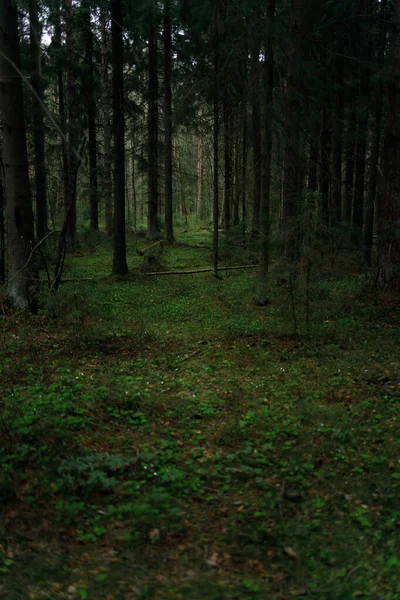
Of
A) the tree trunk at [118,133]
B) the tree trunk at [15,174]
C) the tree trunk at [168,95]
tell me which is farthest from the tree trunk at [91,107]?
the tree trunk at [15,174]

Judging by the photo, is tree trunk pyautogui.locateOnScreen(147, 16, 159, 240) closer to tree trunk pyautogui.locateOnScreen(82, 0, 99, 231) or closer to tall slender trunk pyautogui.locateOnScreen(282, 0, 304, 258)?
tree trunk pyautogui.locateOnScreen(82, 0, 99, 231)

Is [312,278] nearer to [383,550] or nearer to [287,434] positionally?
[287,434]

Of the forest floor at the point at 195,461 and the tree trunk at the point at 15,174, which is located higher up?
the tree trunk at the point at 15,174

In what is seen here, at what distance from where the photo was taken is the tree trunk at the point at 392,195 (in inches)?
430

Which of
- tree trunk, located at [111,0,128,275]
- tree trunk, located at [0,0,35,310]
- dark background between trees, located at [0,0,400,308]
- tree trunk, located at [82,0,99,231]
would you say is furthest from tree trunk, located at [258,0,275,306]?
tree trunk, located at [82,0,99,231]

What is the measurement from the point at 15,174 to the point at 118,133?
6.15 m

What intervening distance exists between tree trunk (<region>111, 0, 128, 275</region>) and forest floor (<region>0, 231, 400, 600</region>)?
6.33 meters

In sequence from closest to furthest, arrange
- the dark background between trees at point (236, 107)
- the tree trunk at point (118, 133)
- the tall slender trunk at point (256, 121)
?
the dark background between trees at point (236, 107) → the tall slender trunk at point (256, 121) → the tree trunk at point (118, 133)

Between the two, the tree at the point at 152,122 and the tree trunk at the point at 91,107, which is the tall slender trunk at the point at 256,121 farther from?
the tree at the point at 152,122

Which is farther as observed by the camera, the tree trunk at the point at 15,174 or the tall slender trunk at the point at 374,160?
the tall slender trunk at the point at 374,160

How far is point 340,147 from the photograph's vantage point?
19.9 metres

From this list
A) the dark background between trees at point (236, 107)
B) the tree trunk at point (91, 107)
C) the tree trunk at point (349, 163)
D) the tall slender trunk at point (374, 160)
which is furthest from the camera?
the tree trunk at point (91, 107)

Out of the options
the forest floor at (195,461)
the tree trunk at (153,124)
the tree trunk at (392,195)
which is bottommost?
the forest floor at (195,461)

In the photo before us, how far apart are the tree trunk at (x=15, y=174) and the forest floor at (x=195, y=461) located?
0.92m
